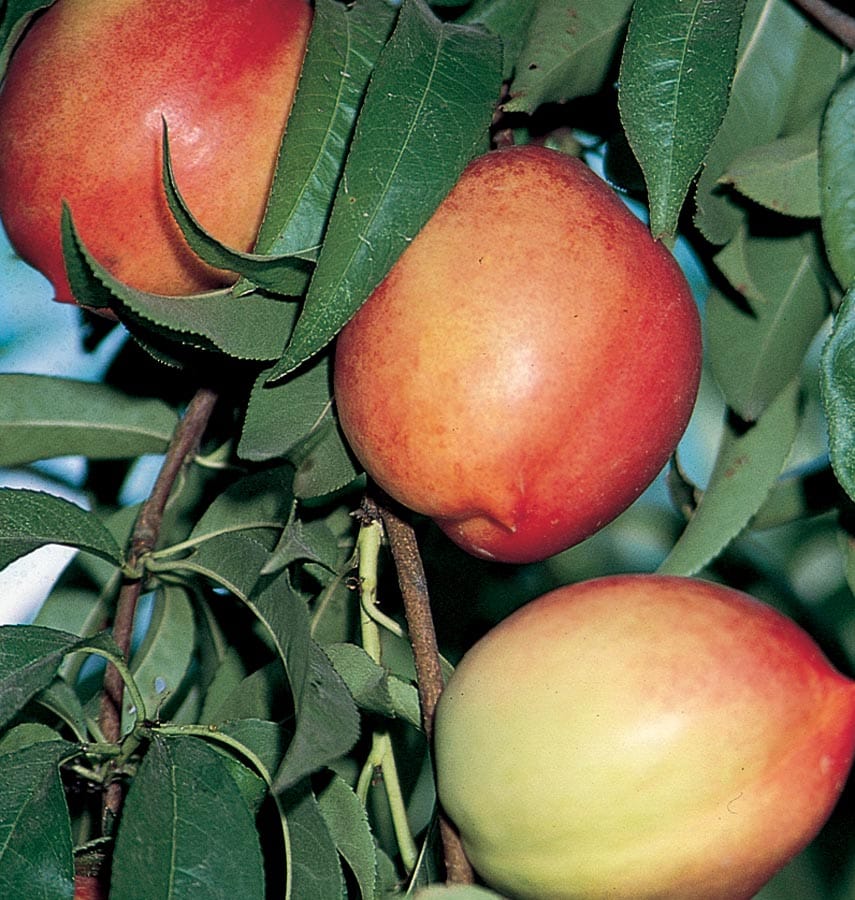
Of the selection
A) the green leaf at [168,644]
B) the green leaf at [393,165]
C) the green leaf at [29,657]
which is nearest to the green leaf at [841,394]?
the green leaf at [393,165]

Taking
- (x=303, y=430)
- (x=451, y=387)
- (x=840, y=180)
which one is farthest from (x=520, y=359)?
(x=840, y=180)

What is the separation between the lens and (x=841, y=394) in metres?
0.66

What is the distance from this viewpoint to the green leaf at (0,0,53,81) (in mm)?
826

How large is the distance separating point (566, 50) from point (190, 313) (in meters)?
0.30

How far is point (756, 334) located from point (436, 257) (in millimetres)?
330

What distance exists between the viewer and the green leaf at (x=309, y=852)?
718 millimetres

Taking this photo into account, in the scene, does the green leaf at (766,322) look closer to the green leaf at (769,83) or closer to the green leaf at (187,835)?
the green leaf at (769,83)

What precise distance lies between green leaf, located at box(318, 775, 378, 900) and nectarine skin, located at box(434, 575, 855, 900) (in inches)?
2.3

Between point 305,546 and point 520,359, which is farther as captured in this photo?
point 305,546

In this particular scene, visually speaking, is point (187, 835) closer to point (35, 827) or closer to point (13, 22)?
point (35, 827)

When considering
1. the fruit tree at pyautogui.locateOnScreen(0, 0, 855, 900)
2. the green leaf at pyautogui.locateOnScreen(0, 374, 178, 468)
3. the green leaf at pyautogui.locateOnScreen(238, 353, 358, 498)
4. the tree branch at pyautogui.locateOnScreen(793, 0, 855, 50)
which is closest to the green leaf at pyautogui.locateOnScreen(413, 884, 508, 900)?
the fruit tree at pyautogui.locateOnScreen(0, 0, 855, 900)

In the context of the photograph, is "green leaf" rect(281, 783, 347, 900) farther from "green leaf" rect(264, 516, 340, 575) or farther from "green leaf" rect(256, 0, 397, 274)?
"green leaf" rect(256, 0, 397, 274)

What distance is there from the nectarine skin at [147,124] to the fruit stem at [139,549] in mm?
186

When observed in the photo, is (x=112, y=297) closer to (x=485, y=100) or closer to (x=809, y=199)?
(x=485, y=100)
